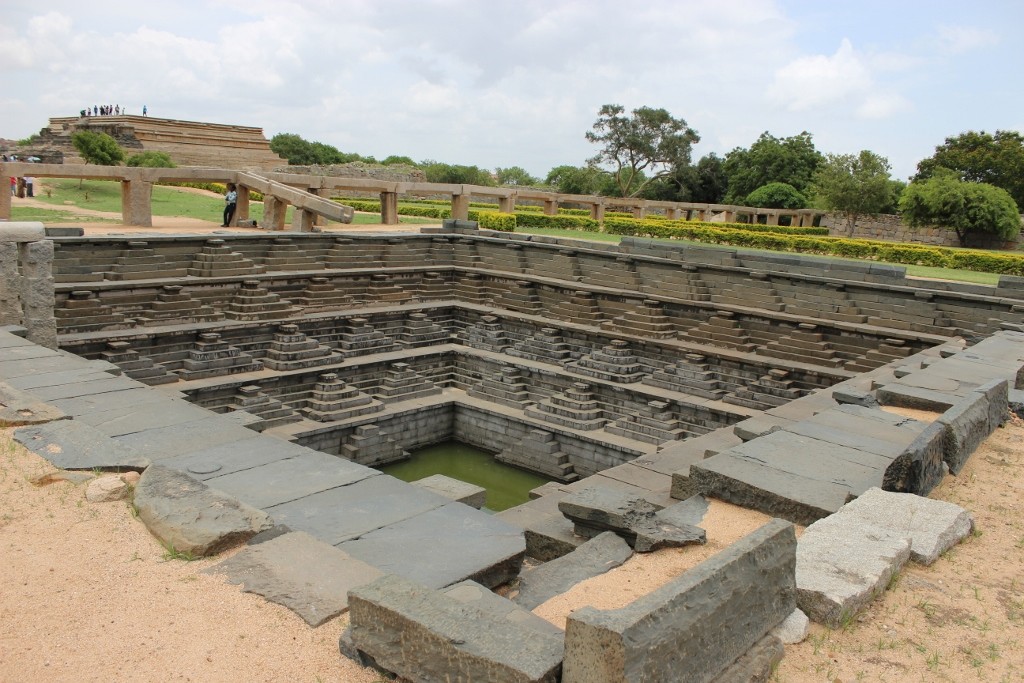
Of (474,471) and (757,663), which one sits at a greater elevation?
(757,663)

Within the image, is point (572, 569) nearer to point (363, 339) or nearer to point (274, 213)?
point (363, 339)

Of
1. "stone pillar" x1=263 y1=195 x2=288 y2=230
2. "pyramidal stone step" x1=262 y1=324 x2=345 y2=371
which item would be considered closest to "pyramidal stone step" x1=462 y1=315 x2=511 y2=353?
"pyramidal stone step" x1=262 y1=324 x2=345 y2=371

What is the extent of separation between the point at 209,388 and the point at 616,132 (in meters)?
36.2

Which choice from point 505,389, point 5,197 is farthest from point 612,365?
point 5,197

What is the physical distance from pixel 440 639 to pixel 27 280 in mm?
8269

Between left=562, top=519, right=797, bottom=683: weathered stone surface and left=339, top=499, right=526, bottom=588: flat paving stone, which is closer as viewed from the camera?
left=562, top=519, right=797, bottom=683: weathered stone surface

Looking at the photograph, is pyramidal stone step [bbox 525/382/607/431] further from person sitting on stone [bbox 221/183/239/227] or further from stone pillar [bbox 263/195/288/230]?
person sitting on stone [bbox 221/183/239/227]

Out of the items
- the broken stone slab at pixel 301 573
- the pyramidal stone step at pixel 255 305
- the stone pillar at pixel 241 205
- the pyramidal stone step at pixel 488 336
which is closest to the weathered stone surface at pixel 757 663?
the broken stone slab at pixel 301 573

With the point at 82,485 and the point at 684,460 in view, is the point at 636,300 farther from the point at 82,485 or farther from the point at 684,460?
the point at 82,485

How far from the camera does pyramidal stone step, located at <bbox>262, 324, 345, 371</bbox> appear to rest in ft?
45.2

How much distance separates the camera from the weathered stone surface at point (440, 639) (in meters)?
2.72

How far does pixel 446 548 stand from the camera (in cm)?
427

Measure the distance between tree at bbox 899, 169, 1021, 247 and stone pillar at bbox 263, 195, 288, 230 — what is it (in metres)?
17.9

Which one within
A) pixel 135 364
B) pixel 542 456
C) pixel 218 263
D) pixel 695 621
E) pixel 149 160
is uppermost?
pixel 149 160
